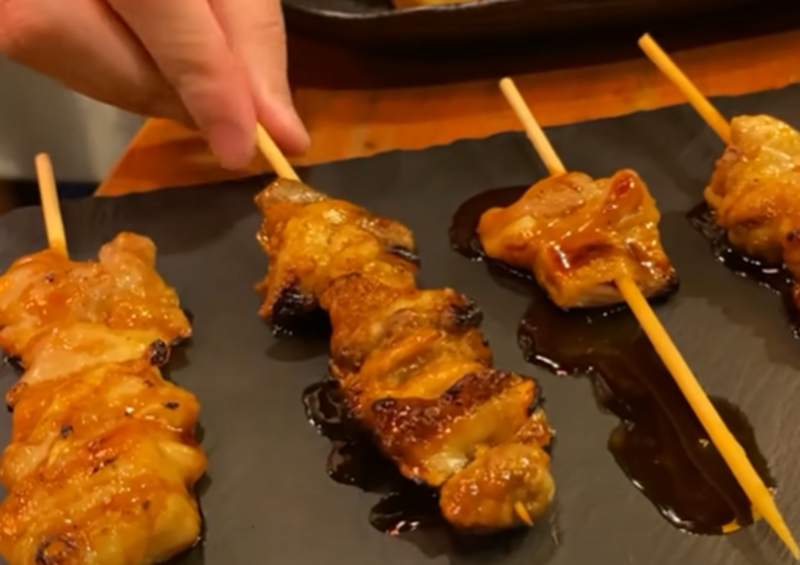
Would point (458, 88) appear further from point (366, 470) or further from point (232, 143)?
point (366, 470)

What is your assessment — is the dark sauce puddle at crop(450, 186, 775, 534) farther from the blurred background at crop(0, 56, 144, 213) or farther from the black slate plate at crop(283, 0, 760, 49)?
the blurred background at crop(0, 56, 144, 213)

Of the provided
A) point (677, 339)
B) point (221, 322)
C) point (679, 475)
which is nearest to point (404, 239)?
point (221, 322)

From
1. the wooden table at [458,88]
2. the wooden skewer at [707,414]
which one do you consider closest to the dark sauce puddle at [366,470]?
the wooden skewer at [707,414]

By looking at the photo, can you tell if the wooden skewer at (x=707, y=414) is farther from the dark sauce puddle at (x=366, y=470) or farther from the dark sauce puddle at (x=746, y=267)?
the dark sauce puddle at (x=366, y=470)

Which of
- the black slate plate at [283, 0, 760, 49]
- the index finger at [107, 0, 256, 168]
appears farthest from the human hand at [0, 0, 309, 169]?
the black slate plate at [283, 0, 760, 49]

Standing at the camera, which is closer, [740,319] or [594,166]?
[740,319]

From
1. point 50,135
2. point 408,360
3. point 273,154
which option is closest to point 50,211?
point 273,154

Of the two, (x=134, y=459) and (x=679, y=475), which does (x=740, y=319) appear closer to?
(x=679, y=475)
